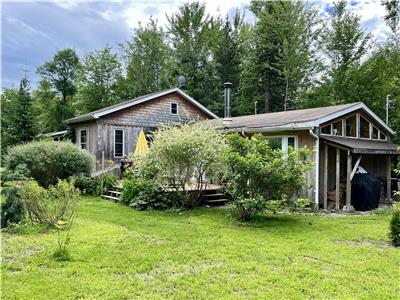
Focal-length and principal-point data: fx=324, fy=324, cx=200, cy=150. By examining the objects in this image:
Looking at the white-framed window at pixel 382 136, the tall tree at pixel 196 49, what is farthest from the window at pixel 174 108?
the tall tree at pixel 196 49

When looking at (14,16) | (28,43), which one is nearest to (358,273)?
(14,16)

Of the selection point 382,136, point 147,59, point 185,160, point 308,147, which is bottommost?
point 185,160

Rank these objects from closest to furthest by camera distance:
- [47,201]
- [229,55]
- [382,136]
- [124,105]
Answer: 1. [47,201]
2. [382,136]
3. [124,105]
4. [229,55]

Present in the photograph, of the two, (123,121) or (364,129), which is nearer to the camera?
(364,129)

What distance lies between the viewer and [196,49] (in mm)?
29922

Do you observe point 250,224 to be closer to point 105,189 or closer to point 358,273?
point 358,273

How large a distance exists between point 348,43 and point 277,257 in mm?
20735

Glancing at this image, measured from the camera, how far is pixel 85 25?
11.0m

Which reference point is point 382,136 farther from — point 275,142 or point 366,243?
point 366,243

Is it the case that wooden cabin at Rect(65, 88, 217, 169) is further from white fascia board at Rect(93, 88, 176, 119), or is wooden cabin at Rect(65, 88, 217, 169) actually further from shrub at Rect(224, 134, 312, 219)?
shrub at Rect(224, 134, 312, 219)

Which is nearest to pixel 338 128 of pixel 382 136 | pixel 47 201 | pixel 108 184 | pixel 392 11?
pixel 382 136

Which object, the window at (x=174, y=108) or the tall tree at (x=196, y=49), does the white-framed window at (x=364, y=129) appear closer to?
the window at (x=174, y=108)

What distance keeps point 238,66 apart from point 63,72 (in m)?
22.4

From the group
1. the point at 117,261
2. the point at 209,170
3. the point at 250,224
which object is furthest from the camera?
the point at 209,170
